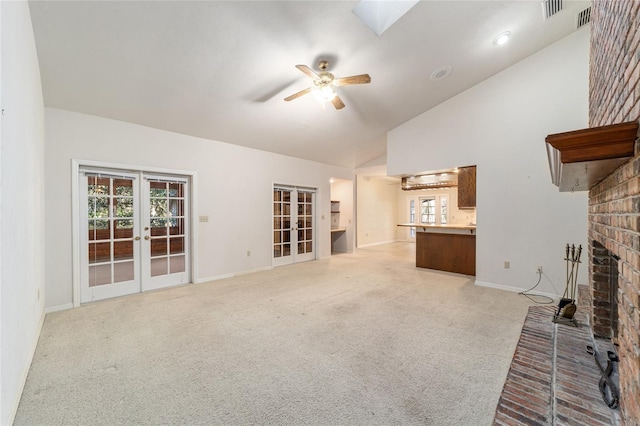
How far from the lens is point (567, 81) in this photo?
3.81 m

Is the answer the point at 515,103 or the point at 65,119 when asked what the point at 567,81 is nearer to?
the point at 515,103

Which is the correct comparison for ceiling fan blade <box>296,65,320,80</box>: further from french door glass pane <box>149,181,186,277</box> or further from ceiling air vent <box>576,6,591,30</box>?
ceiling air vent <box>576,6,591,30</box>

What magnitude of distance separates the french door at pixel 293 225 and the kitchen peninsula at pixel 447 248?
2.67 meters

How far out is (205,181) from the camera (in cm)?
480

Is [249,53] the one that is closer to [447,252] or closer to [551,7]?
[551,7]

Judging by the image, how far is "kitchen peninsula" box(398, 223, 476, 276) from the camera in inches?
201

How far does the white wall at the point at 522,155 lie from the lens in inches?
150

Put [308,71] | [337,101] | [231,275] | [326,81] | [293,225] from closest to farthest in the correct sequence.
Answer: [308,71] → [326,81] → [337,101] → [231,275] → [293,225]

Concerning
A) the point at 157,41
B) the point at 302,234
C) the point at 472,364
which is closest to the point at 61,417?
the point at 472,364

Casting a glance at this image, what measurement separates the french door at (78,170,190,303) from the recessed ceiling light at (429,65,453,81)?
4.39 m

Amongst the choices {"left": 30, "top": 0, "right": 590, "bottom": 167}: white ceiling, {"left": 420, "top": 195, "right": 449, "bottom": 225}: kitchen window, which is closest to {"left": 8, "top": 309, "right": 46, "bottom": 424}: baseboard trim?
{"left": 30, "top": 0, "right": 590, "bottom": 167}: white ceiling

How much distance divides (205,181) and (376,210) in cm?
659

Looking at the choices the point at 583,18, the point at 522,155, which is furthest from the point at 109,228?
the point at 583,18

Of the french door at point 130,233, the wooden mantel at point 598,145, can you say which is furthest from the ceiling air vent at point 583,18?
the french door at point 130,233
